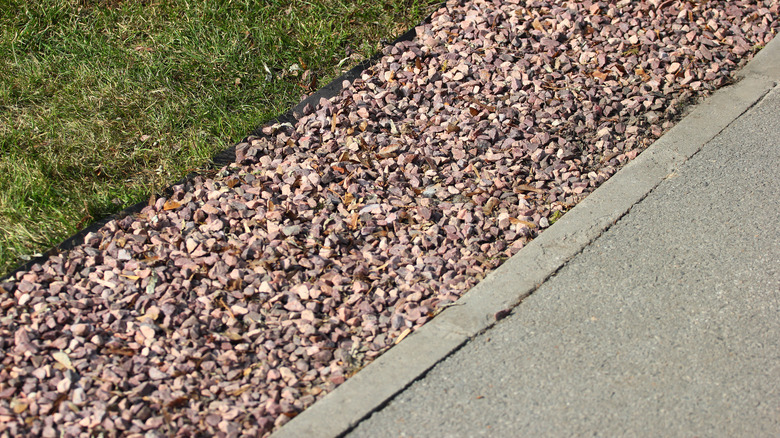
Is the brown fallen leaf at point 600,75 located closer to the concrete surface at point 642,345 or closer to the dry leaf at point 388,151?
the concrete surface at point 642,345

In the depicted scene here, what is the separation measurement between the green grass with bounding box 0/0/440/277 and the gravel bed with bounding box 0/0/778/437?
209 millimetres

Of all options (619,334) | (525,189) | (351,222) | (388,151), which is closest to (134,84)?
(388,151)

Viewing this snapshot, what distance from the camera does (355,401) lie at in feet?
8.74

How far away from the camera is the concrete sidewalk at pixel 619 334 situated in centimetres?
259

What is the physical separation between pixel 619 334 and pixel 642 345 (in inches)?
3.8

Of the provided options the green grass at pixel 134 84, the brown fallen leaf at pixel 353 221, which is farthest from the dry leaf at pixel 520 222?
the green grass at pixel 134 84

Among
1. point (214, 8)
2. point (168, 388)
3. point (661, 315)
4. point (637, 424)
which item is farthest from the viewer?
point (214, 8)

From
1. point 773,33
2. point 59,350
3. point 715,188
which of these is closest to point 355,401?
point 59,350

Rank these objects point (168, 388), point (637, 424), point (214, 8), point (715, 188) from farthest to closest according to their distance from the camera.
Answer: point (214, 8) → point (715, 188) → point (168, 388) → point (637, 424)

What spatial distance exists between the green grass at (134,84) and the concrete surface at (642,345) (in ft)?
6.35

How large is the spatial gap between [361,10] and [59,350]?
9.64 ft

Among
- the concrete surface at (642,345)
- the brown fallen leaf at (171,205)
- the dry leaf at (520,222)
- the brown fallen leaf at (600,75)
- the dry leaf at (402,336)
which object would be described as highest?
the brown fallen leaf at (171,205)

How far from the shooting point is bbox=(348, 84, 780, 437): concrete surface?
2578 mm

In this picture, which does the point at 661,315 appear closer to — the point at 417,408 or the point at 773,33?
the point at 417,408
